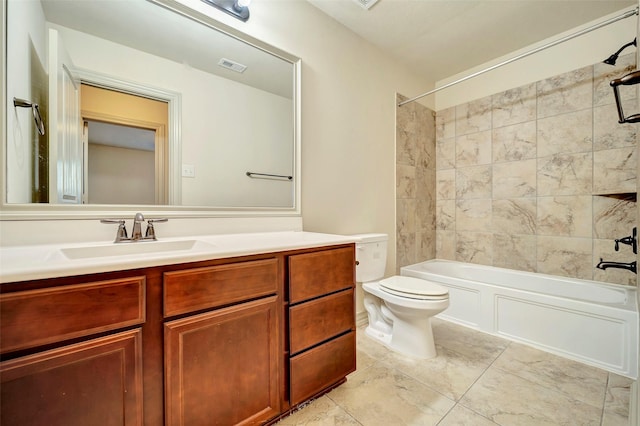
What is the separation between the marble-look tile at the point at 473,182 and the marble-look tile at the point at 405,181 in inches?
21.8

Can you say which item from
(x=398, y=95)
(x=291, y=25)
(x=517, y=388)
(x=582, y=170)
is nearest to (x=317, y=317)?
(x=517, y=388)

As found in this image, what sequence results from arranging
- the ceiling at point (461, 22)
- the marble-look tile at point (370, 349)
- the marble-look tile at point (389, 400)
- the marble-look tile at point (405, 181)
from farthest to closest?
1. the marble-look tile at point (405, 181)
2. the ceiling at point (461, 22)
3. the marble-look tile at point (370, 349)
4. the marble-look tile at point (389, 400)

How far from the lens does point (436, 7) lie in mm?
1895

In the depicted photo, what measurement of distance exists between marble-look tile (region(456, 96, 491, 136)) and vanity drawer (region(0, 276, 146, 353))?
10.2ft

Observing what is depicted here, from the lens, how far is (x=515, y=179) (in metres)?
2.45

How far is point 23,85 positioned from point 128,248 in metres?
0.77

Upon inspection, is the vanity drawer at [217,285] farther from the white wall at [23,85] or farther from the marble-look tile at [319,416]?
the white wall at [23,85]

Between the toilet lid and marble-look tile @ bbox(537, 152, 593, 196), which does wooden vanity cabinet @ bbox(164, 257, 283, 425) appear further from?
marble-look tile @ bbox(537, 152, 593, 196)

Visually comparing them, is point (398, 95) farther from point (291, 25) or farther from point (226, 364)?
point (226, 364)

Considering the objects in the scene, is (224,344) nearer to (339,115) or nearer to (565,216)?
(339,115)

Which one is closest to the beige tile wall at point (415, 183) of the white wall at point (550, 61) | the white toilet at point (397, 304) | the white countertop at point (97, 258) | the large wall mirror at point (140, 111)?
the white wall at point (550, 61)

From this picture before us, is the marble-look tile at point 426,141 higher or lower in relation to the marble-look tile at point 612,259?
higher

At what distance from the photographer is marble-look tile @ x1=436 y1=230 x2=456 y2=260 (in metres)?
2.90

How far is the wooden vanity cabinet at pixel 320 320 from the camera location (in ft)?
3.86
